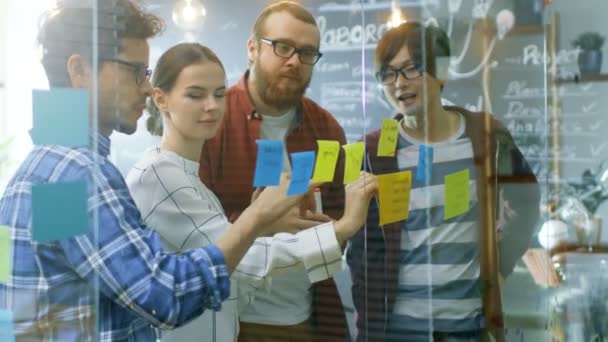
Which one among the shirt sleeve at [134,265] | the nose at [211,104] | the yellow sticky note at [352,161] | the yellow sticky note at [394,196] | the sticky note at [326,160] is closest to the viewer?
the shirt sleeve at [134,265]

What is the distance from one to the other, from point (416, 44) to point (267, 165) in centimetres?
92

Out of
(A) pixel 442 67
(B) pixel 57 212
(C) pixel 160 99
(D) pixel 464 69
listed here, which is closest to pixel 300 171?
(C) pixel 160 99

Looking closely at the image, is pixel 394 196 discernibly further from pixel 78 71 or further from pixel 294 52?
pixel 78 71

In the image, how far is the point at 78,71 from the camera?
1862mm

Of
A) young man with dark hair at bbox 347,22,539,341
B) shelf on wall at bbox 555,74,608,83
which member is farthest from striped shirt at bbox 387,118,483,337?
shelf on wall at bbox 555,74,608,83

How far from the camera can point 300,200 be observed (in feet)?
7.14

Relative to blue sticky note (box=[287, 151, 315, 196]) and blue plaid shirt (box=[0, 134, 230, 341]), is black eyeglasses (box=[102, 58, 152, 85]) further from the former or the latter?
blue sticky note (box=[287, 151, 315, 196])

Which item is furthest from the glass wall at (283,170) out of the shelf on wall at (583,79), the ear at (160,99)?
the shelf on wall at (583,79)

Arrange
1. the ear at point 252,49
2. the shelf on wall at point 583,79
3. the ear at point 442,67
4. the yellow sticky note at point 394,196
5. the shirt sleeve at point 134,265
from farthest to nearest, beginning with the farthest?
the shelf on wall at point 583,79 < the ear at point 442,67 < the yellow sticky note at point 394,196 < the ear at point 252,49 < the shirt sleeve at point 134,265

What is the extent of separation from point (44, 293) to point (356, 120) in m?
0.99

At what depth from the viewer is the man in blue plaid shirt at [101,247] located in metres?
1.78

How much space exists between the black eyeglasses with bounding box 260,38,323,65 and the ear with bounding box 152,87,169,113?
306 millimetres

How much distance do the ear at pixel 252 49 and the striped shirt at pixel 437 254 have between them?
73 cm

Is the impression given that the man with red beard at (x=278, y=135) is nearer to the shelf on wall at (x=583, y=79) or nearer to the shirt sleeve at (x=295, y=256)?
the shirt sleeve at (x=295, y=256)
